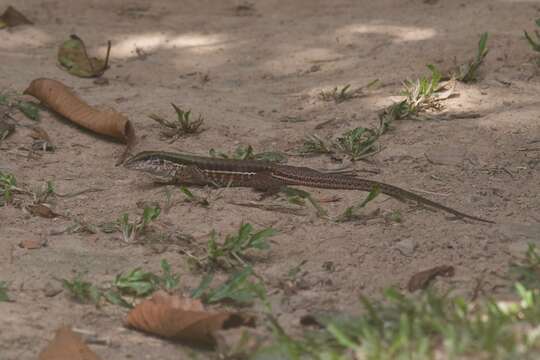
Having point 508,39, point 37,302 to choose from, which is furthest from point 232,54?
point 37,302

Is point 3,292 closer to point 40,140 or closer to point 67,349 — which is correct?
point 67,349

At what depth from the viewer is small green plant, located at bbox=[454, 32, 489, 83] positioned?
19.5 ft

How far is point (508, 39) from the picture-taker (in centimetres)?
645

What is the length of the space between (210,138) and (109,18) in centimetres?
Answer: 313

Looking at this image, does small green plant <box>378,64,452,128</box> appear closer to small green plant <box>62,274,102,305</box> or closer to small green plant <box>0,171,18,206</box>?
small green plant <box>0,171,18,206</box>

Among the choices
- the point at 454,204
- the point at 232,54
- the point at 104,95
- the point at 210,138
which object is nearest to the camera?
the point at 454,204

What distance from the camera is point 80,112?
575cm

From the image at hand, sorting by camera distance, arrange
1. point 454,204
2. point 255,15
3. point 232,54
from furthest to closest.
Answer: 1. point 255,15
2. point 232,54
3. point 454,204

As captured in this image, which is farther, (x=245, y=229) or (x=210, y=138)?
(x=210, y=138)

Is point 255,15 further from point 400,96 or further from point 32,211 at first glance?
point 32,211

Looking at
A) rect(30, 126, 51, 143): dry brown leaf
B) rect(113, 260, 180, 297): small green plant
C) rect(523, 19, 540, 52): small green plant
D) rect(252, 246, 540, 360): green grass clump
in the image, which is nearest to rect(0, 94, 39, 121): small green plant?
rect(30, 126, 51, 143): dry brown leaf

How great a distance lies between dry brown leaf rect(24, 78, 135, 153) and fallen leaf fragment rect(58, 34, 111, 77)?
842mm

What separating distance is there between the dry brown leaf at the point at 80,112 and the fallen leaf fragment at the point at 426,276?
2.69m

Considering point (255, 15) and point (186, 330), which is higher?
point (255, 15)
